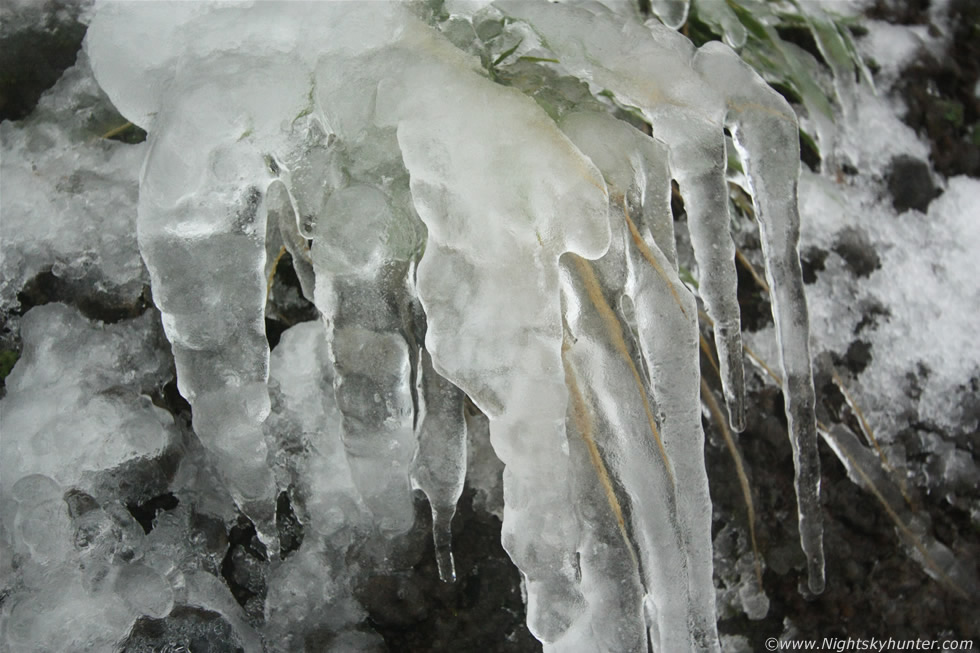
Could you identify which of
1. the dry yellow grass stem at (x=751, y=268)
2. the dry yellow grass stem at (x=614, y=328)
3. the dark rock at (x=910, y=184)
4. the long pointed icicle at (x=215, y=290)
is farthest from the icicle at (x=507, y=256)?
the dark rock at (x=910, y=184)

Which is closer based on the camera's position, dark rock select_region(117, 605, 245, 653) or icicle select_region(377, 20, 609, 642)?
icicle select_region(377, 20, 609, 642)

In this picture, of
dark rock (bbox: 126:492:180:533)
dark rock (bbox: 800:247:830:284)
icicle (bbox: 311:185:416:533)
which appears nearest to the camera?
icicle (bbox: 311:185:416:533)

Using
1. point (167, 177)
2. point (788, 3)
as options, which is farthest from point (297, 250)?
point (788, 3)

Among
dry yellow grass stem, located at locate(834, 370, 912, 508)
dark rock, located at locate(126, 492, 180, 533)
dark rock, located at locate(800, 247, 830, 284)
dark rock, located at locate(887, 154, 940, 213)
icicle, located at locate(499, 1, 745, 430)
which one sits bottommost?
dark rock, located at locate(126, 492, 180, 533)

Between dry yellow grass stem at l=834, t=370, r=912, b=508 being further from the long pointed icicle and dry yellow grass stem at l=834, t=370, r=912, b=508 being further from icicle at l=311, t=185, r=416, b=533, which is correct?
the long pointed icicle

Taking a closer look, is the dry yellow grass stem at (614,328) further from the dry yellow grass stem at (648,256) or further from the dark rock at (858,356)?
the dark rock at (858,356)

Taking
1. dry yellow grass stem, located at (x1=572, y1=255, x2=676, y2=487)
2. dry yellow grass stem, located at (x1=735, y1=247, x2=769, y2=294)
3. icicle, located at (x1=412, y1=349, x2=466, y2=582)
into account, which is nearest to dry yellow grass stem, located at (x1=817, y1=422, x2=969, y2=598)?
dry yellow grass stem, located at (x1=735, y1=247, x2=769, y2=294)
